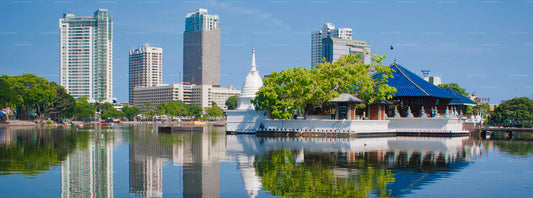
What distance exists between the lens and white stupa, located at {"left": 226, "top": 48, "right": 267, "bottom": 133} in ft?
Result: 199

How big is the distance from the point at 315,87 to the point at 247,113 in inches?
440

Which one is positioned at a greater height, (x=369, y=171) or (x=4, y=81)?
(x=4, y=81)

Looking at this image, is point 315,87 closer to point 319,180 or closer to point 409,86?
point 409,86

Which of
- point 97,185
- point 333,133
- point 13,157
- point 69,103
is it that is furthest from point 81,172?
point 69,103

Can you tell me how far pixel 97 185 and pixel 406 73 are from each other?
169ft

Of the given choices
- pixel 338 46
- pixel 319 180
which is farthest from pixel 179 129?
pixel 338 46

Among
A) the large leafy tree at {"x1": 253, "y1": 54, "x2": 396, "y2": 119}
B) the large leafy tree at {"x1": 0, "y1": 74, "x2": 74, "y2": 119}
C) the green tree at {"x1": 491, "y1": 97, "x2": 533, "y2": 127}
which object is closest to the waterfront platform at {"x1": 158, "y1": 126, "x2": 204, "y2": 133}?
the large leafy tree at {"x1": 253, "y1": 54, "x2": 396, "y2": 119}

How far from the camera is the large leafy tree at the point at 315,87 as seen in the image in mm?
52969

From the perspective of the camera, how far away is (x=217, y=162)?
24906 mm

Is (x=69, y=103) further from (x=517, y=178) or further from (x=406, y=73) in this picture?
(x=517, y=178)

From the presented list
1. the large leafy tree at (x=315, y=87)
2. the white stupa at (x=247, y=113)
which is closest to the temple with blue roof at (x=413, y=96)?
the large leafy tree at (x=315, y=87)

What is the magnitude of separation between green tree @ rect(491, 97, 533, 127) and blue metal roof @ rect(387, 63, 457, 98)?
41.9 metres

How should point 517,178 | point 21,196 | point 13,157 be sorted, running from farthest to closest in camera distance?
point 13,157 < point 517,178 < point 21,196

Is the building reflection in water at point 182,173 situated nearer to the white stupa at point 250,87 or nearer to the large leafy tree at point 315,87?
the large leafy tree at point 315,87
